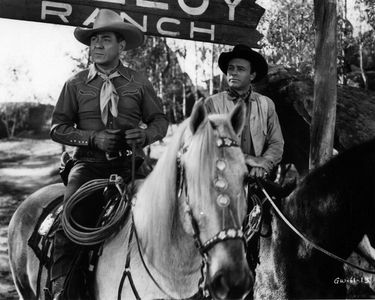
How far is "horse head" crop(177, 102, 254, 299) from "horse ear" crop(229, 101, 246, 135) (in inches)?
0.5

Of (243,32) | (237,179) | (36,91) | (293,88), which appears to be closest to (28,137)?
(36,91)

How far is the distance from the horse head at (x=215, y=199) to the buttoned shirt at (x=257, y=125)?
1.65 m

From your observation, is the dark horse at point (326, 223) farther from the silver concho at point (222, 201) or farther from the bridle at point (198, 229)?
the silver concho at point (222, 201)

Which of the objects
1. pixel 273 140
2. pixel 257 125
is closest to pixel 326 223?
pixel 273 140

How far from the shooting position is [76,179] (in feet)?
10.5

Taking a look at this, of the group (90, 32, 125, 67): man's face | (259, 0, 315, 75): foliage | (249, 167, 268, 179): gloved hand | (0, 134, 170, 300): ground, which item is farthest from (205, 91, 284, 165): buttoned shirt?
(0, 134, 170, 300): ground

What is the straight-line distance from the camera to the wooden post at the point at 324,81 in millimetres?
4852

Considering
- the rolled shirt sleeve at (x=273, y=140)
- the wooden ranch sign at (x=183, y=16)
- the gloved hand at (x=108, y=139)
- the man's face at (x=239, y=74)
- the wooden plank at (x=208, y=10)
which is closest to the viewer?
the gloved hand at (x=108, y=139)

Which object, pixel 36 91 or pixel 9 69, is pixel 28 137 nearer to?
pixel 36 91

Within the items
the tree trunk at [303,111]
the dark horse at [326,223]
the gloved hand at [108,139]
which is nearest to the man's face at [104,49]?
the gloved hand at [108,139]

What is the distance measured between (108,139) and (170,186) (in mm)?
867

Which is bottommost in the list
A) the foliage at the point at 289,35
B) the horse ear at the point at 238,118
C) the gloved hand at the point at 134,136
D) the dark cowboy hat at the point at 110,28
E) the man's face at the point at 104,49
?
the gloved hand at the point at 134,136

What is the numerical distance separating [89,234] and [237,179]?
1060 millimetres

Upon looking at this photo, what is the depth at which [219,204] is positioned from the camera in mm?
2031
